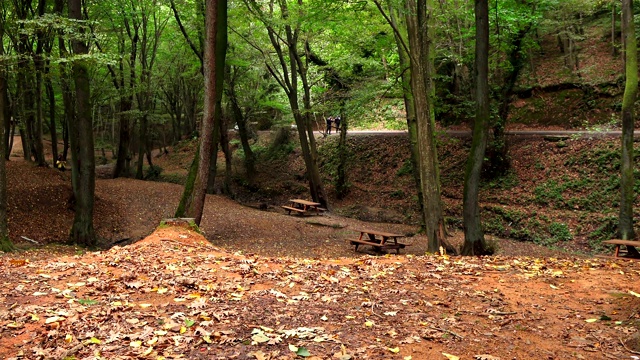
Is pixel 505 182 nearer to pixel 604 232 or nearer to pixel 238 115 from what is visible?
pixel 604 232

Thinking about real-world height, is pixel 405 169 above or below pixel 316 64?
below

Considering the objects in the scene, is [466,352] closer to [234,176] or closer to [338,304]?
[338,304]

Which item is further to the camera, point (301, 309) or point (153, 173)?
point (153, 173)

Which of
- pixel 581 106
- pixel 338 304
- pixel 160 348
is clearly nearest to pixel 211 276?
pixel 338 304

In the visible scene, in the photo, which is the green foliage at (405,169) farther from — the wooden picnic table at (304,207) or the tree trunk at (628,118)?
the tree trunk at (628,118)

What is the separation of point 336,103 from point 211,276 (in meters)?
13.9

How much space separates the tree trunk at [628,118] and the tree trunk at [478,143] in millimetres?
5469

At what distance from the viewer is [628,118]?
13.1 metres

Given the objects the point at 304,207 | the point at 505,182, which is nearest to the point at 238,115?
the point at 304,207

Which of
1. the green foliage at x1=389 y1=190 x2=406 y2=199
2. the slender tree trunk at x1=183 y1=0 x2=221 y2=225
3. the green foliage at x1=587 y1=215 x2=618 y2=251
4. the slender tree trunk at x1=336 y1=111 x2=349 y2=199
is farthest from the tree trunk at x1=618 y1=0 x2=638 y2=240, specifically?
the slender tree trunk at x1=336 y1=111 x2=349 y2=199

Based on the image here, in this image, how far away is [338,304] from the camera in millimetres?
4820

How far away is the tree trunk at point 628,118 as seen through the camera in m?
12.8

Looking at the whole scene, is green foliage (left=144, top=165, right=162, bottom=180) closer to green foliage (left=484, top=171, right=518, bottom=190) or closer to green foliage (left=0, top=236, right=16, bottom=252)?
green foliage (left=0, top=236, right=16, bottom=252)

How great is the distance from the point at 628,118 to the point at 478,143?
5934mm
